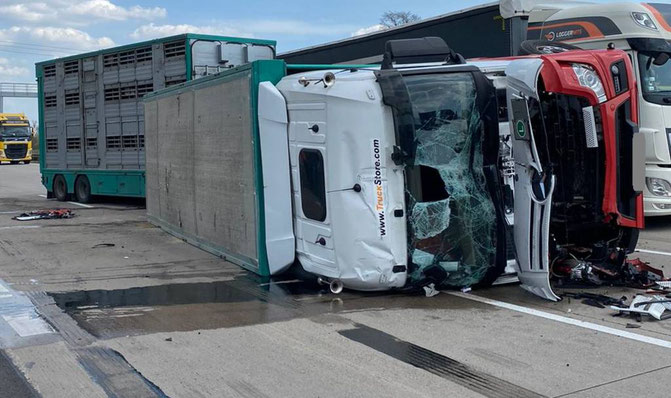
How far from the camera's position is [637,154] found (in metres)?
7.21

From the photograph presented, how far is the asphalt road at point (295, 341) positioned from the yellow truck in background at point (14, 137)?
137ft

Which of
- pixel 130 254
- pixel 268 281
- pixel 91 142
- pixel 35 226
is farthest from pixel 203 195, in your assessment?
pixel 91 142

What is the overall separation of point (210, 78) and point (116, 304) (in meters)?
3.59

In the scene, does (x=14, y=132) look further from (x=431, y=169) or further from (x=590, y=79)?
(x=590, y=79)

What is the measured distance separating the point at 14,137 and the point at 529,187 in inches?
1826

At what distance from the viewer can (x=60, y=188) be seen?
19641 millimetres

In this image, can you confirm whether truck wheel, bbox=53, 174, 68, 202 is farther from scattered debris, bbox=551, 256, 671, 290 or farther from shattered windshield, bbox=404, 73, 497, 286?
scattered debris, bbox=551, 256, 671, 290

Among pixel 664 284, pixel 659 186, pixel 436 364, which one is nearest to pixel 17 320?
pixel 436 364

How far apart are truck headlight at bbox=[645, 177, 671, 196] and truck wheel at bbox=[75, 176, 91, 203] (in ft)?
44.0

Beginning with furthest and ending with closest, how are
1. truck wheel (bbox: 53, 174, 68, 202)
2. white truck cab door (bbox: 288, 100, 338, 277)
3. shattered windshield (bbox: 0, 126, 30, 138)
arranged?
shattered windshield (bbox: 0, 126, 30, 138) → truck wheel (bbox: 53, 174, 68, 202) → white truck cab door (bbox: 288, 100, 338, 277)

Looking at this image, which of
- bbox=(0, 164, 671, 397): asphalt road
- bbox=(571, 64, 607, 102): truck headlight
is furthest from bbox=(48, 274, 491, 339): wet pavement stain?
bbox=(571, 64, 607, 102): truck headlight

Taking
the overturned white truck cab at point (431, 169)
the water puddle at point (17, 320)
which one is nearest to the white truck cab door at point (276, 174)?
the overturned white truck cab at point (431, 169)

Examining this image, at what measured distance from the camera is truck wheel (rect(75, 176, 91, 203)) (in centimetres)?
1845

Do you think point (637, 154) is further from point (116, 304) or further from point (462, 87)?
point (116, 304)
